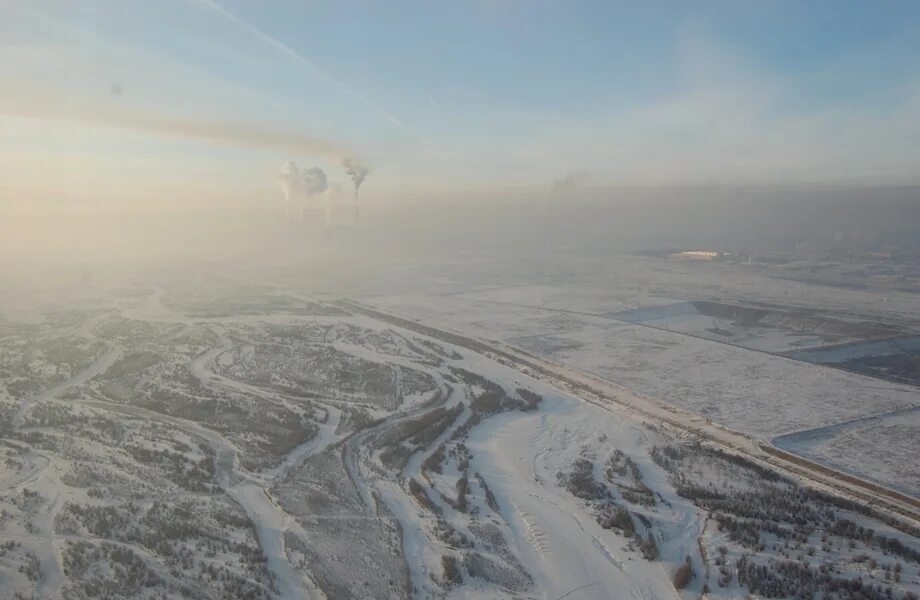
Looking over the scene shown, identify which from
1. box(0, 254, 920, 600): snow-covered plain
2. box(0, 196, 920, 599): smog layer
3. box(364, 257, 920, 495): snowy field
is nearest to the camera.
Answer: box(0, 254, 920, 600): snow-covered plain

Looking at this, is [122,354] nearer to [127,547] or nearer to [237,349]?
[237,349]

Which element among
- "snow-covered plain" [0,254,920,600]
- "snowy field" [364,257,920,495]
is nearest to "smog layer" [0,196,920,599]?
"snow-covered plain" [0,254,920,600]

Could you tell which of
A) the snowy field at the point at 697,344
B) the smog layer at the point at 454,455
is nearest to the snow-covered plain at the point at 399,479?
the smog layer at the point at 454,455

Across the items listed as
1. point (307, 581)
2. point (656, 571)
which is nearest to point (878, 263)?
point (656, 571)

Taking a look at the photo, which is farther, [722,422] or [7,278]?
[7,278]

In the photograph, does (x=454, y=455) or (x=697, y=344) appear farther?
(x=697, y=344)

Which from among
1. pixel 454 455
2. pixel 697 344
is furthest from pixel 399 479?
pixel 697 344

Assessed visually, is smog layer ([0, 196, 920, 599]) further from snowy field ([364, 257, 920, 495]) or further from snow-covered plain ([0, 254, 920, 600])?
snowy field ([364, 257, 920, 495])

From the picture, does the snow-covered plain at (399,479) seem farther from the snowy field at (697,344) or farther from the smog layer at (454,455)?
the snowy field at (697,344)

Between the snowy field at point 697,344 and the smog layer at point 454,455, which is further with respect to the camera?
the snowy field at point 697,344

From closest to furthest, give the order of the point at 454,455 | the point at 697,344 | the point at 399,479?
the point at 399,479 → the point at 454,455 → the point at 697,344

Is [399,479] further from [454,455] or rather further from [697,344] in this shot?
[697,344]
